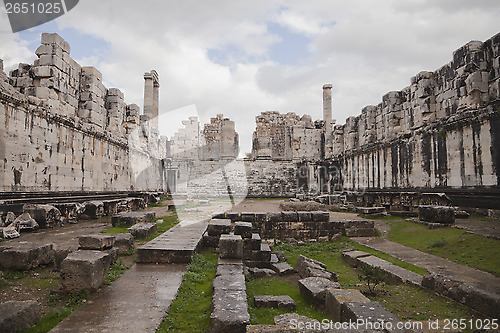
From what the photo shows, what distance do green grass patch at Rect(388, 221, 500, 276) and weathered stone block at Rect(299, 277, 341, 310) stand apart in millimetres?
3341

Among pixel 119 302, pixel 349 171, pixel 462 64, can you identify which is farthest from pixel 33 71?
pixel 349 171

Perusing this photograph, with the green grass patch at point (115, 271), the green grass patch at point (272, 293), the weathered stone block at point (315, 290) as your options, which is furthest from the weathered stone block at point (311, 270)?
the green grass patch at point (115, 271)

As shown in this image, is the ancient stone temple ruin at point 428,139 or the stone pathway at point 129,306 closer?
the stone pathway at point 129,306

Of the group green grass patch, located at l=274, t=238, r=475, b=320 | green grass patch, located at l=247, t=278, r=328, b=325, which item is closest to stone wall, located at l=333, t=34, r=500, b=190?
green grass patch, located at l=274, t=238, r=475, b=320

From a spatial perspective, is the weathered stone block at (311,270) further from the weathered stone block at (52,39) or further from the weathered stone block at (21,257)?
the weathered stone block at (52,39)

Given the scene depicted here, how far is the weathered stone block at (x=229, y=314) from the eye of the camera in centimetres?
307

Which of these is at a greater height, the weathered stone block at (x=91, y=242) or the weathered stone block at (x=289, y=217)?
the weathered stone block at (x=91, y=242)

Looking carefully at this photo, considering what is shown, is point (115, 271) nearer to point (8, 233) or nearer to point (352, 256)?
point (8, 233)

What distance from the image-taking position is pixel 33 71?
10203 millimetres

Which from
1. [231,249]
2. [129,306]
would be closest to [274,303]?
[231,249]

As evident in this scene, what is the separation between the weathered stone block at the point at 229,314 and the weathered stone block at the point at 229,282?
0.26 metres

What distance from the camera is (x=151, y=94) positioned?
2536 cm

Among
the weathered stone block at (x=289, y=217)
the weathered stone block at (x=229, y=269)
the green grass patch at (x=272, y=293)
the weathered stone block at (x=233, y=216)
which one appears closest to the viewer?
the green grass patch at (x=272, y=293)

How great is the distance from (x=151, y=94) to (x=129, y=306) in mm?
24279
